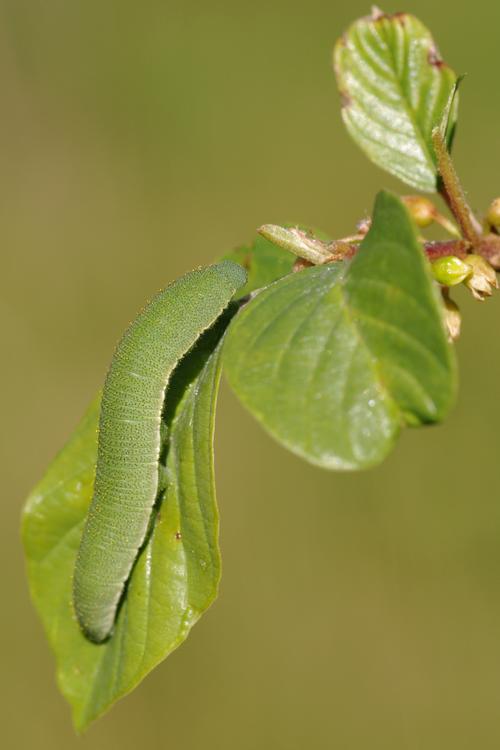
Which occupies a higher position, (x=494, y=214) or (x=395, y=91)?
(x=395, y=91)

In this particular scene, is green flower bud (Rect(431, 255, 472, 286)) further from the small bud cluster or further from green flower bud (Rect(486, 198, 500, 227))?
green flower bud (Rect(486, 198, 500, 227))

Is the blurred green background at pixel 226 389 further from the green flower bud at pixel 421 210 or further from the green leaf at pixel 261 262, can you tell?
the green flower bud at pixel 421 210

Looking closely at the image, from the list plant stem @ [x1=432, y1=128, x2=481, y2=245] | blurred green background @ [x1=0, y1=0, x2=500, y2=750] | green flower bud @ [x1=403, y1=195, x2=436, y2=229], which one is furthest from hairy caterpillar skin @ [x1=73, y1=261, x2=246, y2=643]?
blurred green background @ [x1=0, y1=0, x2=500, y2=750]

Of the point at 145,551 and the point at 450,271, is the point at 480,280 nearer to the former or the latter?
the point at 450,271

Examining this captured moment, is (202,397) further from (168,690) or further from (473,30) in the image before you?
(473,30)

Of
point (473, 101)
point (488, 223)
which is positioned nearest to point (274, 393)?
point (488, 223)

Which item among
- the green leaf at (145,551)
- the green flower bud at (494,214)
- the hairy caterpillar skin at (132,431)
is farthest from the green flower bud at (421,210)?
the green leaf at (145,551)

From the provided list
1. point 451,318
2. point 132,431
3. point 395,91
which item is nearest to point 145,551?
point 132,431
